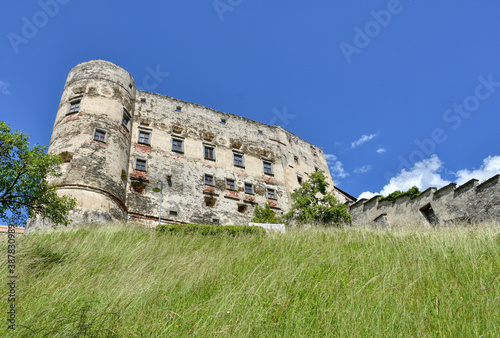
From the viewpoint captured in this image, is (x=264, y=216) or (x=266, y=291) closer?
(x=266, y=291)

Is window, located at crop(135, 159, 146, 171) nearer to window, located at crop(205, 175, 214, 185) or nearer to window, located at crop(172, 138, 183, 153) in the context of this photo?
window, located at crop(172, 138, 183, 153)

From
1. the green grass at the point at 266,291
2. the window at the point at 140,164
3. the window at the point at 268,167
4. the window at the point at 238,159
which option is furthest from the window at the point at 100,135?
the window at the point at 268,167

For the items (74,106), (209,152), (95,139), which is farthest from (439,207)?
(74,106)

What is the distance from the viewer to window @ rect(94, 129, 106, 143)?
714 inches

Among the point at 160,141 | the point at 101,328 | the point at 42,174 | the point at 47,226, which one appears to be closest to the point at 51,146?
the point at 47,226

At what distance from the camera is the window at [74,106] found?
19153 millimetres

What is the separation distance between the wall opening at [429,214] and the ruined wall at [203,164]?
9884 mm

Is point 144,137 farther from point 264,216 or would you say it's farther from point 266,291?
point 266,291

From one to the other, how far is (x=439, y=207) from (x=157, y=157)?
1783 cm

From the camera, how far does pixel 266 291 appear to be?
449 centimetres

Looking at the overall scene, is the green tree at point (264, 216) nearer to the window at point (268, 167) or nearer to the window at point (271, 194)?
the window at point (271, 194)

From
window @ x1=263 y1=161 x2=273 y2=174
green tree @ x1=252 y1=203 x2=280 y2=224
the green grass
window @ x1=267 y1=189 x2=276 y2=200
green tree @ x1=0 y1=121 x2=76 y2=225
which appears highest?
window @ x1=263 y1=161 x2=273 y2=174

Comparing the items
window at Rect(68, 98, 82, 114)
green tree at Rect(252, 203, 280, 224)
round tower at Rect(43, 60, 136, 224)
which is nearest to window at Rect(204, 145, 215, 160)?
green tree at Rect(252, 203, 280, 224)

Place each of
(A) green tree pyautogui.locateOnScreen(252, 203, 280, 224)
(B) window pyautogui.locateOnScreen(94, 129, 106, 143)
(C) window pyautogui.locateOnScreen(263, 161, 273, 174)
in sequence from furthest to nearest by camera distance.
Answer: (C) window pyautogui.locateOnScreen(263, 161, 273, 174) → (A) green tree pyautogui.locateOnScreen(252, 203, 280, 224) → (B) window pyautogui.locateOnScreen(94, 129, 106, 143)
